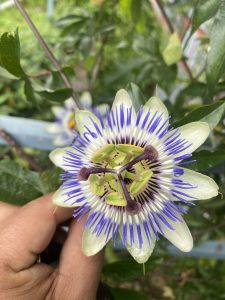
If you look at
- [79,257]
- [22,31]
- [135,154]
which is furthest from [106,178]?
[22,31]

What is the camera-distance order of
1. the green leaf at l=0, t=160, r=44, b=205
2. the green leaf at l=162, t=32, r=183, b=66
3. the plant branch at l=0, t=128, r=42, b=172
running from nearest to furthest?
the green leaf at l=0, t=160, r=44, b=205 < the green leaf at l=162, t=32, r=183, b=66 < the plant branch at l=0, t=128, r=42, b=172

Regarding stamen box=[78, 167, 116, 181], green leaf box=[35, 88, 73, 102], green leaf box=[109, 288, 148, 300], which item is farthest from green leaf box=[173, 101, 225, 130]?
green leaf box=[109, 288, 148, 300]

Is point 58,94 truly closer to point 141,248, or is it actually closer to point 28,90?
point 28,90

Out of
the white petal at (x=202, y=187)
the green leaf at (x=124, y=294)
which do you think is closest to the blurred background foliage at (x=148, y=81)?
the green leaf at (x=124, y=294)

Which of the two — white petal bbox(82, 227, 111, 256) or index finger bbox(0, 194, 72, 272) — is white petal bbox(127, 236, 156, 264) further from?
index finger bbox(0, 194, 72, 272)

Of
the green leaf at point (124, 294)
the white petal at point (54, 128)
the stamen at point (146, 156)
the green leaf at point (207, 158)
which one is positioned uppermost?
the stamen at point (146, 156)

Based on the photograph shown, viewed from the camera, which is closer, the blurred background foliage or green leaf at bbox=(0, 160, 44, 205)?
the blurred background foliage

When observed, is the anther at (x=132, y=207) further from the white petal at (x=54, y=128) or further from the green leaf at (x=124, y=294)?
the white petal at (x=54, y=128)
